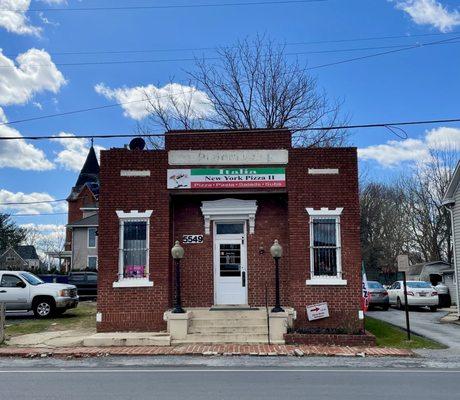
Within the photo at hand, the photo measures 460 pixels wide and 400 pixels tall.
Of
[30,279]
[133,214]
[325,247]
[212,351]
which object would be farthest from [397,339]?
[30,279]

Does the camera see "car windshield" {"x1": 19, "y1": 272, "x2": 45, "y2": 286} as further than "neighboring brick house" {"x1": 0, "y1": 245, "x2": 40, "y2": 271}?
No

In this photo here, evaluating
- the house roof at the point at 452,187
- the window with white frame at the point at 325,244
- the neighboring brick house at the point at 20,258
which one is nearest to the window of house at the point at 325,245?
the window with white frame at the point at 325,244

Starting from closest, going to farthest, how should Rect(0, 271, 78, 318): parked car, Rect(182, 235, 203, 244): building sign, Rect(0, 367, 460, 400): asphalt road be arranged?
Rect(0, 367, 460, 400): asphalt road
Rect(182, 235, 203, 244): building sign
Rect(0, 271, 78, 318): parked car

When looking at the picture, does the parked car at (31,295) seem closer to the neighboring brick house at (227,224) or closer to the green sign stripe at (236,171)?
the neighboring brick house at (227,224)

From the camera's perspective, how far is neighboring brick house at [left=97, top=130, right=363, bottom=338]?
15.5 metres

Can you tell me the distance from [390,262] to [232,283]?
41.4 meters

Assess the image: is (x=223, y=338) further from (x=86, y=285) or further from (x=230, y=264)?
(x=86, y=285)

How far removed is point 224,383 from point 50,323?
11.5 m

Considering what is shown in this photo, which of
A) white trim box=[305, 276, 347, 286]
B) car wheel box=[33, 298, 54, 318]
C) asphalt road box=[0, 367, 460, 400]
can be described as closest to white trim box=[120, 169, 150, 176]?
white trim box=[305, 276, 347, 286]

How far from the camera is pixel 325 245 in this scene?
615 inches

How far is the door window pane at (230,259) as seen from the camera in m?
16.6

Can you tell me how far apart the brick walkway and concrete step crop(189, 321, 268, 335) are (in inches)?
41.4

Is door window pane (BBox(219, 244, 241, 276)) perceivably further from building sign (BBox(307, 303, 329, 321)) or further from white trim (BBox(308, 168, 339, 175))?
white trim (BBox(308, 168, 339, 175))

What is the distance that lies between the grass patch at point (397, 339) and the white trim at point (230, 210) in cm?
504
